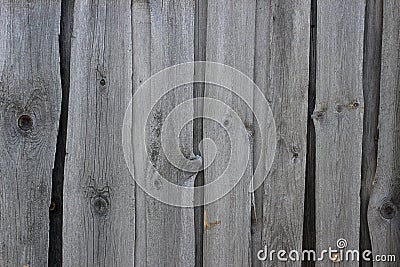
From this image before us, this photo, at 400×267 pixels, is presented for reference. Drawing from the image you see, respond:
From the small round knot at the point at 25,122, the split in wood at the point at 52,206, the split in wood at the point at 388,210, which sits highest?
the small round knot at the point at 25,122

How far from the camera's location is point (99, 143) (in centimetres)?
218

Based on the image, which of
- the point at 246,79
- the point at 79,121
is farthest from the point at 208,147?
the point at 79,121

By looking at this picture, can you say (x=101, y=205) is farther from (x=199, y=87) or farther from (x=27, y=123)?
(x=199, y=87)

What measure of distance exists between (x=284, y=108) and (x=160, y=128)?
529mm

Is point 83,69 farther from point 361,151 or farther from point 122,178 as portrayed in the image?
point 361,151

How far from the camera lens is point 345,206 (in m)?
2.26

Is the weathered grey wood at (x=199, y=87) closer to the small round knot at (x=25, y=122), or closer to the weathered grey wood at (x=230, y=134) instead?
the weathered grey wood at (x=230, y=134)

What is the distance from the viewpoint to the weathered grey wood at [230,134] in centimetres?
219

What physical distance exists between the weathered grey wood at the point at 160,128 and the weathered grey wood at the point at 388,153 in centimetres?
79

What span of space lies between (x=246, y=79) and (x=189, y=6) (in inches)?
15.1

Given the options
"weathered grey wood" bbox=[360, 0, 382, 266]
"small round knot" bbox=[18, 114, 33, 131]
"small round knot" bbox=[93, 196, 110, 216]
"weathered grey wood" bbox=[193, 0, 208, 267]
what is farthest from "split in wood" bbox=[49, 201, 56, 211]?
"weathered grey wood" bbox=[360, 0, 382, 266]

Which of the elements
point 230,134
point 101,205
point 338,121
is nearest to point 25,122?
point 101,205

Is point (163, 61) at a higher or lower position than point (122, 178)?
higher

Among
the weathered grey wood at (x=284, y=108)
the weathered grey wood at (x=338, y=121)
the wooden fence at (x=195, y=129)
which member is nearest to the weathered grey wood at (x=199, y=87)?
the wooden fence at (x=195, y=129)
